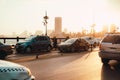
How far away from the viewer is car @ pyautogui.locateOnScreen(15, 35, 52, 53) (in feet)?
102

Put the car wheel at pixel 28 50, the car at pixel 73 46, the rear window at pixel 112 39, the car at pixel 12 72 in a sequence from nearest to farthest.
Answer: the car at pixel 12 72
the rear window at pixel 112 39
the car wheel at pixel 28 50
the car at pixel 73 46

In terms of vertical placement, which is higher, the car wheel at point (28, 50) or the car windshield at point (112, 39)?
the car windshield at point (112, 39)

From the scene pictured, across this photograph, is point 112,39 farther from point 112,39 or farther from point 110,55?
point 110,55

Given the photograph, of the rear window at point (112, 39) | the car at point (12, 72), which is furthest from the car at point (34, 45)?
the car at point (12, 72)

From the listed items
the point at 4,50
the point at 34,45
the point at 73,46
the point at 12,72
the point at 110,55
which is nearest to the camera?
the point at 12,72

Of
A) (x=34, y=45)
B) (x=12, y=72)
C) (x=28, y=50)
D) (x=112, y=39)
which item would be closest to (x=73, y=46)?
(x=34, y=45)

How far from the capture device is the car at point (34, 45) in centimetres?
3100

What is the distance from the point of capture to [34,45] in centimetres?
Result: 3188

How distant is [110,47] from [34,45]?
1508 centimetres

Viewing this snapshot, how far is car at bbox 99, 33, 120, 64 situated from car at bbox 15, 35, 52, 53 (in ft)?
45.7

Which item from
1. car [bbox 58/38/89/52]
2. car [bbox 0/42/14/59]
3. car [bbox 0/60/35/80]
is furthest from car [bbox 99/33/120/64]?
car [bbox 58/38/89/52]

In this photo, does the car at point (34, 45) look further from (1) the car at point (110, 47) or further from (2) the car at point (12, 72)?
(2) the car at point (12, 72)

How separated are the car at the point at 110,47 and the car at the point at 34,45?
13.9 meters

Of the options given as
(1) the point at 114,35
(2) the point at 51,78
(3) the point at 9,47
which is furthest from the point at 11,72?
(3) the point at 9,47
